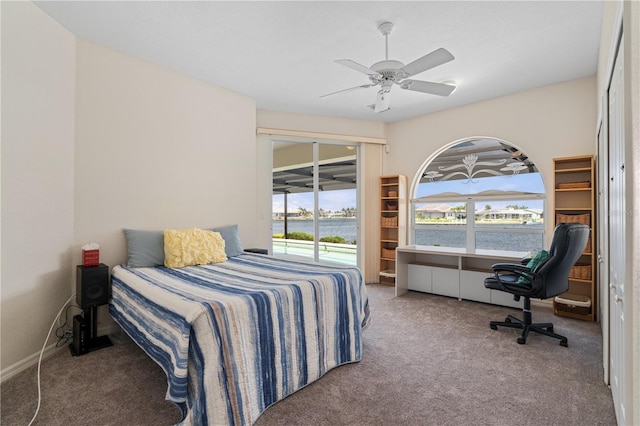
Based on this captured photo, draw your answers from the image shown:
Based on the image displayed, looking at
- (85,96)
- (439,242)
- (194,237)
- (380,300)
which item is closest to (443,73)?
(439,242)

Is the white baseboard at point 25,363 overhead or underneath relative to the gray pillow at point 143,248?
underneath

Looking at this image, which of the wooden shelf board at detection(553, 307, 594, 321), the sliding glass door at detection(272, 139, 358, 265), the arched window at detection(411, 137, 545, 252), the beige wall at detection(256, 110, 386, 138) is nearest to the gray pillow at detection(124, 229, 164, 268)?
the sliding glass door at detection(272, 139, 358, 265)

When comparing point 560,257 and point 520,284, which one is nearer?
point 560,257

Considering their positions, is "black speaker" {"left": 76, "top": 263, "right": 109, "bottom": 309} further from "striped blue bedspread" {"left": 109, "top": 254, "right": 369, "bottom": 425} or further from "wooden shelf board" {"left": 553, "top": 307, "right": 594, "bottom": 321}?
"wooden shelf board" {"left": 553, "top": 307, "right": 594, "bottom": 321}

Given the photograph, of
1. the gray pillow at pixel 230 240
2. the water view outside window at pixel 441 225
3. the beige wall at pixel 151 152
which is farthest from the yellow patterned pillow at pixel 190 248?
the water view outside window at pixel 441 225

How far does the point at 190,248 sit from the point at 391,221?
10.3ft

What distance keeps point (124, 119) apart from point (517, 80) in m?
4.42

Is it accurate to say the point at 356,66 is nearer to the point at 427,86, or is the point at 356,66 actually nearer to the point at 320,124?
the point at 427,86

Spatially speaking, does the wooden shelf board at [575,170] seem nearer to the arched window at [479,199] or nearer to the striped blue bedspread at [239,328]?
the arched window at [479,199]

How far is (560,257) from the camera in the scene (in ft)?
8.82

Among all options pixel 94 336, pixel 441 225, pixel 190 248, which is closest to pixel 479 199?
pixel 441 225

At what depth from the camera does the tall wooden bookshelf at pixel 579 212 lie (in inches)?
134

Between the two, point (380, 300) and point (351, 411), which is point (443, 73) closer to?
point (380, 300)

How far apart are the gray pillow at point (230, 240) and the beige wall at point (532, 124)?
9.97ft
